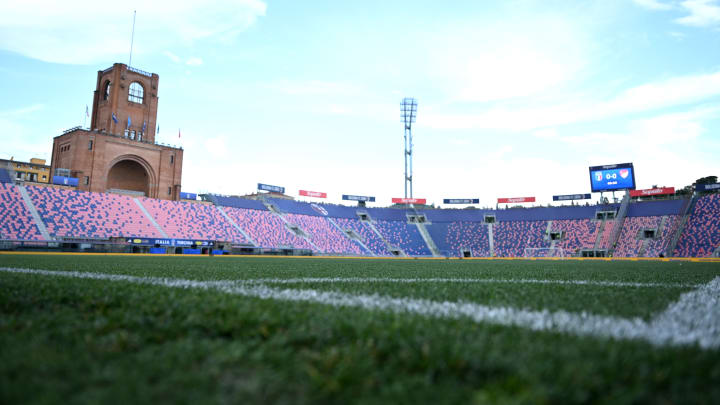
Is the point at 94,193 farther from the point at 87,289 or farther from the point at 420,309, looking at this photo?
the point at 420,309

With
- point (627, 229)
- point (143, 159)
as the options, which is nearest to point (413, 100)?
point (627, 229)

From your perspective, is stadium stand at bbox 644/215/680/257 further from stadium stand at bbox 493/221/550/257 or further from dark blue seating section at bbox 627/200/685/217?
stadium stand at bbox 493/221/550/257

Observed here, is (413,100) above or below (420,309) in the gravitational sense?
above

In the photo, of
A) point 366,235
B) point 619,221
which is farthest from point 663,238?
point 366,235

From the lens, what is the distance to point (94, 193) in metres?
35.8

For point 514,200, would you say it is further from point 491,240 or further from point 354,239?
point 354,239

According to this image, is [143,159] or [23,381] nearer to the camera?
[23,381]

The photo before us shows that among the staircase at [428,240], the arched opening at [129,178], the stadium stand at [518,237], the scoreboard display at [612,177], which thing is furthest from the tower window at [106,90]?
the scoreboard display at [612,177]

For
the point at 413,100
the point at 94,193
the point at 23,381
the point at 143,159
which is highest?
the point at 413,100

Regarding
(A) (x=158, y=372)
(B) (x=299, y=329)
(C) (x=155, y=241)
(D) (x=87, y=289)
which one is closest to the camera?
(A) (x=158, y=372)

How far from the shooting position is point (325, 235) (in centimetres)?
4653

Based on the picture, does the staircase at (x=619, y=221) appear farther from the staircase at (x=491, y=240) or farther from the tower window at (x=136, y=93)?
the tower window at (x=136, y=93)

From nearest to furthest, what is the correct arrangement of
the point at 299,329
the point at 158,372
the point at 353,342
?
the point at 158,372 < the point at 353,342 < the point at 299,329

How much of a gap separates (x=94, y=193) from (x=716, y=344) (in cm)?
4149
